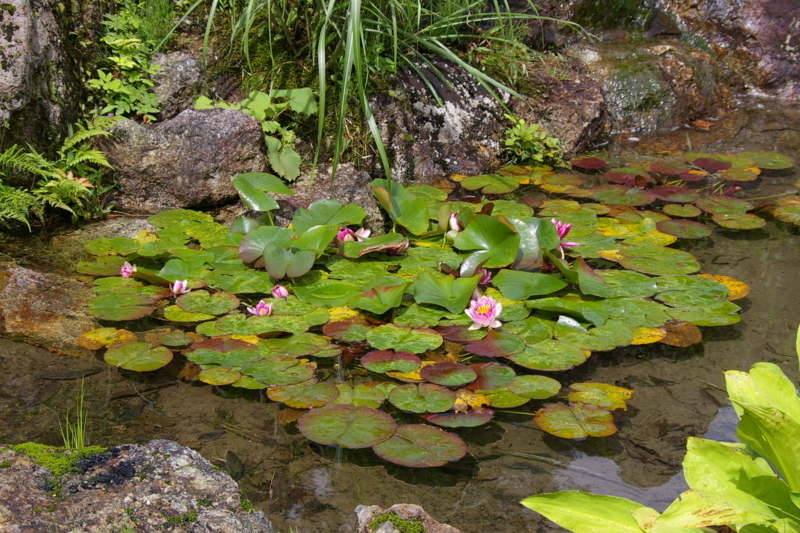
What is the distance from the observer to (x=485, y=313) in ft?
8.86

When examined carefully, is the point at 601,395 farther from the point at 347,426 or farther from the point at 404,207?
the point at 404,207

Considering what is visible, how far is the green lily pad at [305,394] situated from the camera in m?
2.29

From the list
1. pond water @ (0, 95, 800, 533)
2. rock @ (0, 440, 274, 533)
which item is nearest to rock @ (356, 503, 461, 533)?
rock @ (0, 440, 274, 533)

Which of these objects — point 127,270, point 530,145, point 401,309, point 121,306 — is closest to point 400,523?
point 401,309

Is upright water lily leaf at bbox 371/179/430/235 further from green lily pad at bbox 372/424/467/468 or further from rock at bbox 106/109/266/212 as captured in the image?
green lily pad at bbox 372/424/467/468

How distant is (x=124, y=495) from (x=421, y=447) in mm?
934

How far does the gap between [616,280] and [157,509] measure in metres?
2.32

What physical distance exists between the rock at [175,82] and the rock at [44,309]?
144 centimetres

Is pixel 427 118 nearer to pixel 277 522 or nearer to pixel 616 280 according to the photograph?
pixel 616 280

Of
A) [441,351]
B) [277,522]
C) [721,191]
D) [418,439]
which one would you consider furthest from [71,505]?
[721,191]

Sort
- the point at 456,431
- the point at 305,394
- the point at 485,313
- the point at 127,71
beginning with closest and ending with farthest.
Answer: the point at 456,431 → the point at 305,394 → the point at 485,313 → the point at 127,71

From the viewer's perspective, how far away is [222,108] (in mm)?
3893

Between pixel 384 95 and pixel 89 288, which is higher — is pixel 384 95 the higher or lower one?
the higher one

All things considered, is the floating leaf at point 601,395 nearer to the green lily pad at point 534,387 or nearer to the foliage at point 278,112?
the green lily pad at point 534,387
